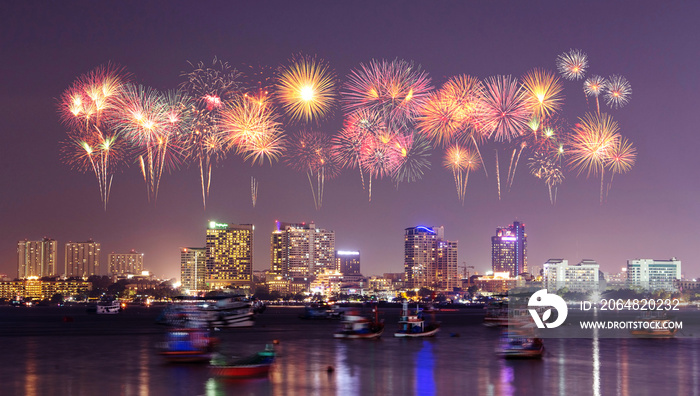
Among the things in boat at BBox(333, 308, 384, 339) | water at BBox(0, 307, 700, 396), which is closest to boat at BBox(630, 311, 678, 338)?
water at BBox(0, 307, 700, 396)

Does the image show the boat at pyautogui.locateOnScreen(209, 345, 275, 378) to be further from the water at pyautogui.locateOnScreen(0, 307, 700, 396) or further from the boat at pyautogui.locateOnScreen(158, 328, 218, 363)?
the boat at pyautogui.locateOnScreen(158, 328, 218, 363)

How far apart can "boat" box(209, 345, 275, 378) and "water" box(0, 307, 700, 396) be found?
0.71 metres

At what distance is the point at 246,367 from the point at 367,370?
26.1ft

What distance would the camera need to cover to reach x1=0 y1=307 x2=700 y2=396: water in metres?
36.4

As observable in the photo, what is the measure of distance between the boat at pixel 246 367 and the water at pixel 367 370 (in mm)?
708

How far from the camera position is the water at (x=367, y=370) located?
36.4m

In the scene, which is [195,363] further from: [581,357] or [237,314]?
[237,314]

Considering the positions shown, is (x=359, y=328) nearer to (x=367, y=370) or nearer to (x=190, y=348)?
(x=190, y=348)

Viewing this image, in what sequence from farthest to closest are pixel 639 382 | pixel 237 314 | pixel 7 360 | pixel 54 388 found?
pixel 237 314 → pixel 7 360 → pixel 639 382 → pixel 54 388

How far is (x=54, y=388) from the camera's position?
36.3 meters

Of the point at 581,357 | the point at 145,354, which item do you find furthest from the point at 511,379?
the point at 145,354

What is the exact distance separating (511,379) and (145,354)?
27244 millimetres

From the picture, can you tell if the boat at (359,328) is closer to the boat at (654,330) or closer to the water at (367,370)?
the water at (367,370)

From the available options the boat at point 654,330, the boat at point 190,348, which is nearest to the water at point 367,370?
the boat at point 190,348
